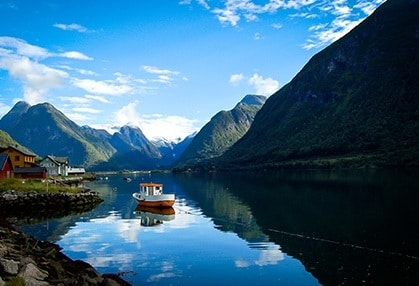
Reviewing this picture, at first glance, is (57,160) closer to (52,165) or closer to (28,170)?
(52,165)

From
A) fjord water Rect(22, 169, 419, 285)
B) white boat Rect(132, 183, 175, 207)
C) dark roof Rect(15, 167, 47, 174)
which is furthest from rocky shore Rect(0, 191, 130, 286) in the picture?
dark roof Rect(15, 167, 47, 174)

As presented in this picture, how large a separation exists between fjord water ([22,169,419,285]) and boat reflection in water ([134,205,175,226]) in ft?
0.61

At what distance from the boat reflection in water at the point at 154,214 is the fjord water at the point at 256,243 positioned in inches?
7.3

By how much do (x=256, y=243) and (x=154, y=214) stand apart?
3360 centimetres

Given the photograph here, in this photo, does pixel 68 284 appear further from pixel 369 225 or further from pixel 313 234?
pixel 369 225

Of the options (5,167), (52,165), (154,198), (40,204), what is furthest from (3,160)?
(52,165)

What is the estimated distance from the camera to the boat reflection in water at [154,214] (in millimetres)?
64188

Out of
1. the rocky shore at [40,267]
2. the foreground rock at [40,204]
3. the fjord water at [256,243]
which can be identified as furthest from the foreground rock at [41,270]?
the foreground rock at [40,204]

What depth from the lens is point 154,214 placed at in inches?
2926

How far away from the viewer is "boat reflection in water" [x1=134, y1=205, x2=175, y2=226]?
64.2 m

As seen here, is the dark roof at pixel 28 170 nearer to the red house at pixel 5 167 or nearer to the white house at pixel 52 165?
the red house at pixel 5 167

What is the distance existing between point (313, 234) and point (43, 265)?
30953 millimetres

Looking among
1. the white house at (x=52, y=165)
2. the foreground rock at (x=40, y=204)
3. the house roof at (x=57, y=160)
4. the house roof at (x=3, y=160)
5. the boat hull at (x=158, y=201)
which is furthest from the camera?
the house roof at (x=57, y=160)

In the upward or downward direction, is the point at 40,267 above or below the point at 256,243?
above
